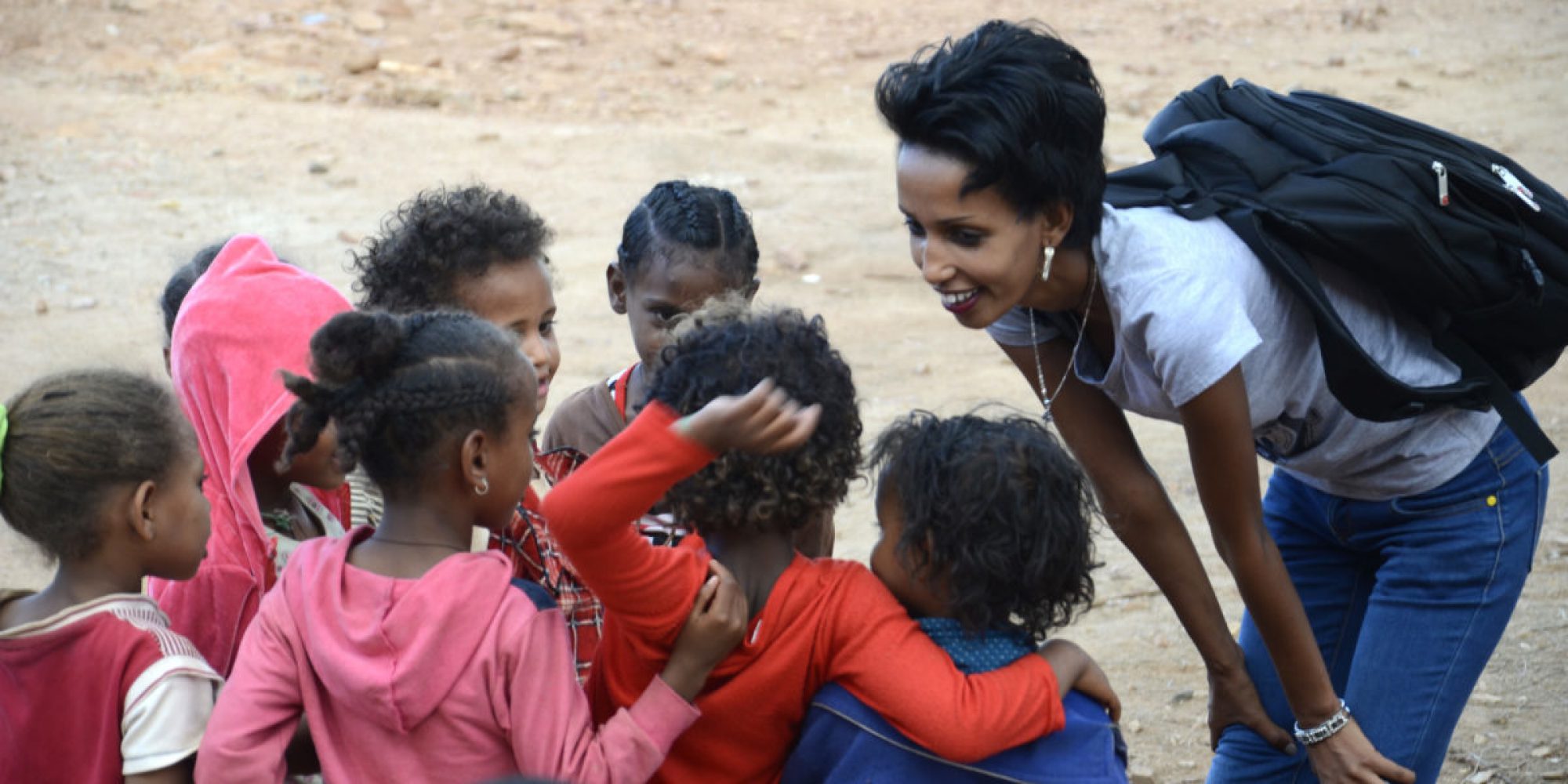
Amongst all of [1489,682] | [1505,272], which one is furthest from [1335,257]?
[1489,682]

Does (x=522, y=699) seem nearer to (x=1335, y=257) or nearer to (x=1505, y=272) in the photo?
(x=1335, y=257)

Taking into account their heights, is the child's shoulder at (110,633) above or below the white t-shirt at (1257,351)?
below

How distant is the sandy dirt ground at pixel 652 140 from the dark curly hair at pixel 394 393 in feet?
8.61

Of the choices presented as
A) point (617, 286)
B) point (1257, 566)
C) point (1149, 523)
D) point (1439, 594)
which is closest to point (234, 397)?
point (617, 286)

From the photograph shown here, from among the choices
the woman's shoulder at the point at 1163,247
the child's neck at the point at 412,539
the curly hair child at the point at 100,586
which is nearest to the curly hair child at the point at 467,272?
the curly hair child at the point at 100,586

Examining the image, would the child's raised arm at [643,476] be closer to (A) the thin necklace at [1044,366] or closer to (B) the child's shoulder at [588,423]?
(B) the child's shoulder at [588,423]

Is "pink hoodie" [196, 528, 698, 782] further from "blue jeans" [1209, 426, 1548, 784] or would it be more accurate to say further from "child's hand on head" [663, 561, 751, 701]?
"blue jeans" [1209, 426, 1548, 784]

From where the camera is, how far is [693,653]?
2098mm

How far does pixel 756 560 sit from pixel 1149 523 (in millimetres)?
1043

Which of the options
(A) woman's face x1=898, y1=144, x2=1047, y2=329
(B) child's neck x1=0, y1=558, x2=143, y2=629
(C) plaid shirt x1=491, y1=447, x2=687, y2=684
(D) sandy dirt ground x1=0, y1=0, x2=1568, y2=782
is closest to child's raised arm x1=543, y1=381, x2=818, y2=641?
(C) plaid shirt x1=491, y1=447, x2=687, y2=684

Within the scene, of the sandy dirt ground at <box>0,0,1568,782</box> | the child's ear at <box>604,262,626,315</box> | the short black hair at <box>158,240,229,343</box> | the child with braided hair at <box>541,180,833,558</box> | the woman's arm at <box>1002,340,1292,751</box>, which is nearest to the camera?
the child with braided hair at <box>541,180,833,558</box>

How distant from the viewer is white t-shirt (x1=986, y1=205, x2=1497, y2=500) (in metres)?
Result: 2.47

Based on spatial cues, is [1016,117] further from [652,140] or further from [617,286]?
[652,140]

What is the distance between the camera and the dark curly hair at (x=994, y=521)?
2146mm
